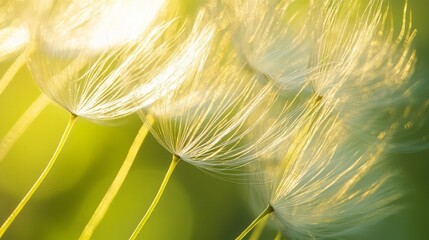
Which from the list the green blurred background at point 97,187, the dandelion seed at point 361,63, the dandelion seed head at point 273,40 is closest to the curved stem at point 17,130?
the green blurred background at point 97,187

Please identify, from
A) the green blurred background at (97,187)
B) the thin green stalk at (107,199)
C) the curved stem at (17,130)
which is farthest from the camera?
the green blurred background at (97,187)

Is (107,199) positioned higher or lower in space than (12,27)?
lower

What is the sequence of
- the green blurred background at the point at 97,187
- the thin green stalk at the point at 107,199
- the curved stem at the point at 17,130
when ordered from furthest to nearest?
the green blurred background at the point at 97,187, the curved stem at the point at 17,130, the thin green stalk at the point at 107,199

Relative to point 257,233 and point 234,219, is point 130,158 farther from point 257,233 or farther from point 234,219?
point 234,219

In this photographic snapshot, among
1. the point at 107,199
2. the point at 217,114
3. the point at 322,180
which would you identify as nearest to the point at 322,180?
the point at 322,180

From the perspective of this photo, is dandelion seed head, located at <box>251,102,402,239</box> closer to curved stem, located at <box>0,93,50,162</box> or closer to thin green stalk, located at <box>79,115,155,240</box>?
thin green stalk, located at <box>79,115,155,240</box>

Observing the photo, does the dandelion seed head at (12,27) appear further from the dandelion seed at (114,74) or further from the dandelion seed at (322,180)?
the dandelion seed at (322,180)

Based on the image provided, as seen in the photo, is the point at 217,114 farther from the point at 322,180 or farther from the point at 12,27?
the point at 12,27

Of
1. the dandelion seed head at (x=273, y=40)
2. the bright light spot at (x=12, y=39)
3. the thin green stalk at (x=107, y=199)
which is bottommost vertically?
the thin green stalk at (x=107, y=199)

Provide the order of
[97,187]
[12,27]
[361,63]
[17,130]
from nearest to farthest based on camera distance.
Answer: [12,27] → [17,130] → [361,63] → [97,187]
